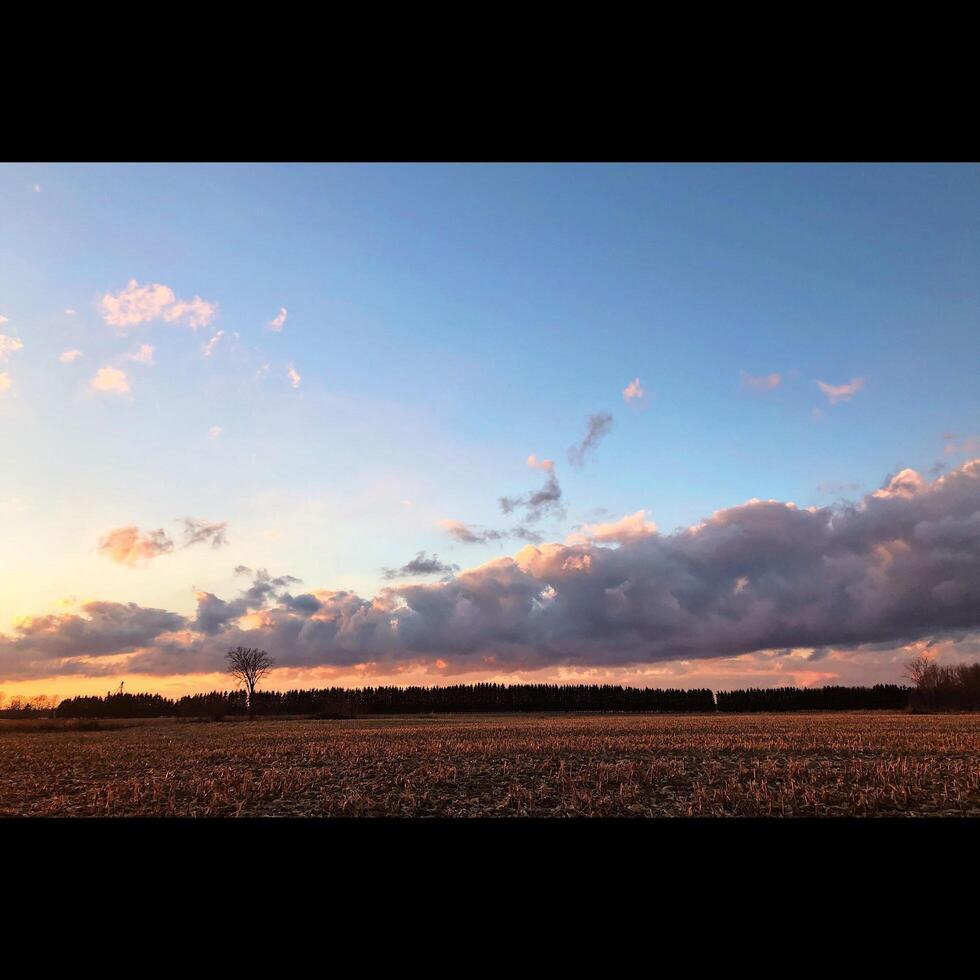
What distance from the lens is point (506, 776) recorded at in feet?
42.9

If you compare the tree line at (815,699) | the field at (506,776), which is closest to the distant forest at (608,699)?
the tree line at (815,699)

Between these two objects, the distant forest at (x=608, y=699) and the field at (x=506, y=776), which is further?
the distant forest at (x=608, y=699)

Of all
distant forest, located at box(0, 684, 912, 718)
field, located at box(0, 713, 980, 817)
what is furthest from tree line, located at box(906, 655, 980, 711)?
field, located at box(0, 713, 980, 817)

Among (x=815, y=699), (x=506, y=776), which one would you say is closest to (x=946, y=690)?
(x=815, y=699)

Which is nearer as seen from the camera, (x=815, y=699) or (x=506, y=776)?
(x=506, y=776)

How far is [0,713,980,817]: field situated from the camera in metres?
10.5

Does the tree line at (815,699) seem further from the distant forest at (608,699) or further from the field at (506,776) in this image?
the field at (506,776)

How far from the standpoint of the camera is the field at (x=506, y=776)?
34.3 ft

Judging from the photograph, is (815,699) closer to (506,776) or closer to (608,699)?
(608,699)

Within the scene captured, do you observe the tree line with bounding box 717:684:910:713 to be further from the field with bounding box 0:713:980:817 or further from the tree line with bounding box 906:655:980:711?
the field with bounding box 0:713:980:817
